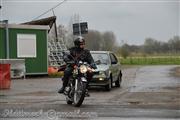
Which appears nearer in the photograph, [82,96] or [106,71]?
[82,96]

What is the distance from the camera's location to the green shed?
2875cm

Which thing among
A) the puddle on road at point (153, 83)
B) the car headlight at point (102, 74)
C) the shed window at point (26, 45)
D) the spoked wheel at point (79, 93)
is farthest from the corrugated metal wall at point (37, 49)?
the spoked wheel at point (79, 93)

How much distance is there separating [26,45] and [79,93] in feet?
54.8

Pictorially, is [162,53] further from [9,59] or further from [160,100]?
[160,100]

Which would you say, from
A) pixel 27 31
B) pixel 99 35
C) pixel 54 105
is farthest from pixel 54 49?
pixel 99 35

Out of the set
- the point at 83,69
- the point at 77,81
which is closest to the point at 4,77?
the point at 77,81

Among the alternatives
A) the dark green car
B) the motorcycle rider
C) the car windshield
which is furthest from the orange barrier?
the motorcycle rider

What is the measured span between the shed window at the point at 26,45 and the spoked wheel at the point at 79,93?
1639 centimetres

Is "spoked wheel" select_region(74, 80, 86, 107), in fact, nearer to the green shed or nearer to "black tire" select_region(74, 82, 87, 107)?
"black tire" select_region(74, 82, 87, 107)

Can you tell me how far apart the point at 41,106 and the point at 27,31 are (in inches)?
669

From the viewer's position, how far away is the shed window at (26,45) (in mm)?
29328

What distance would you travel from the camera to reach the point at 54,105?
13.3 meters

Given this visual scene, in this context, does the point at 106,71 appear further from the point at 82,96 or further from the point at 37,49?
the point at 37,49

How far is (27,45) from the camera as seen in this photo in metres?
29.6
